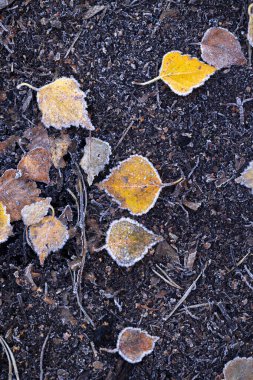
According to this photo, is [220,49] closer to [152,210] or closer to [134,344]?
[152,210]

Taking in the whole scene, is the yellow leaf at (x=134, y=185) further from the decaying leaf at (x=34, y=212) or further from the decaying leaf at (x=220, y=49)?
the decaying leaf at (x=220, y=49)

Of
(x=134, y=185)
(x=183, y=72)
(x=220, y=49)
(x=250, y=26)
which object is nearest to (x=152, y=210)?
(x=134, y=185)

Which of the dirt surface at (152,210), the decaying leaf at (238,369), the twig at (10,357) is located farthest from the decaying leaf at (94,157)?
the decaying leaf at (238,369)

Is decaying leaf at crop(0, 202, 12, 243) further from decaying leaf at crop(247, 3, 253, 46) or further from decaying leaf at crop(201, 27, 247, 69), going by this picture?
decaying leaf at crop(247, 3, 253, 46)

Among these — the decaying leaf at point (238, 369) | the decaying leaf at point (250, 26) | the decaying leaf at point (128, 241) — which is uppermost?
the decaying leaf at point (250, 26)

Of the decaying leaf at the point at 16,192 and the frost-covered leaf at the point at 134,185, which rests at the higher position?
the decaying leaf at the point at 16,192

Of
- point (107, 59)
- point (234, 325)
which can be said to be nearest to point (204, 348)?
point (234, 325)

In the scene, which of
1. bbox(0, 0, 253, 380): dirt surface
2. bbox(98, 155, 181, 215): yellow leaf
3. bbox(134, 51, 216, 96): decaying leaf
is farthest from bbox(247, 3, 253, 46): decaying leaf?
bbox(98, 155, 181, 215): yellow leaf
